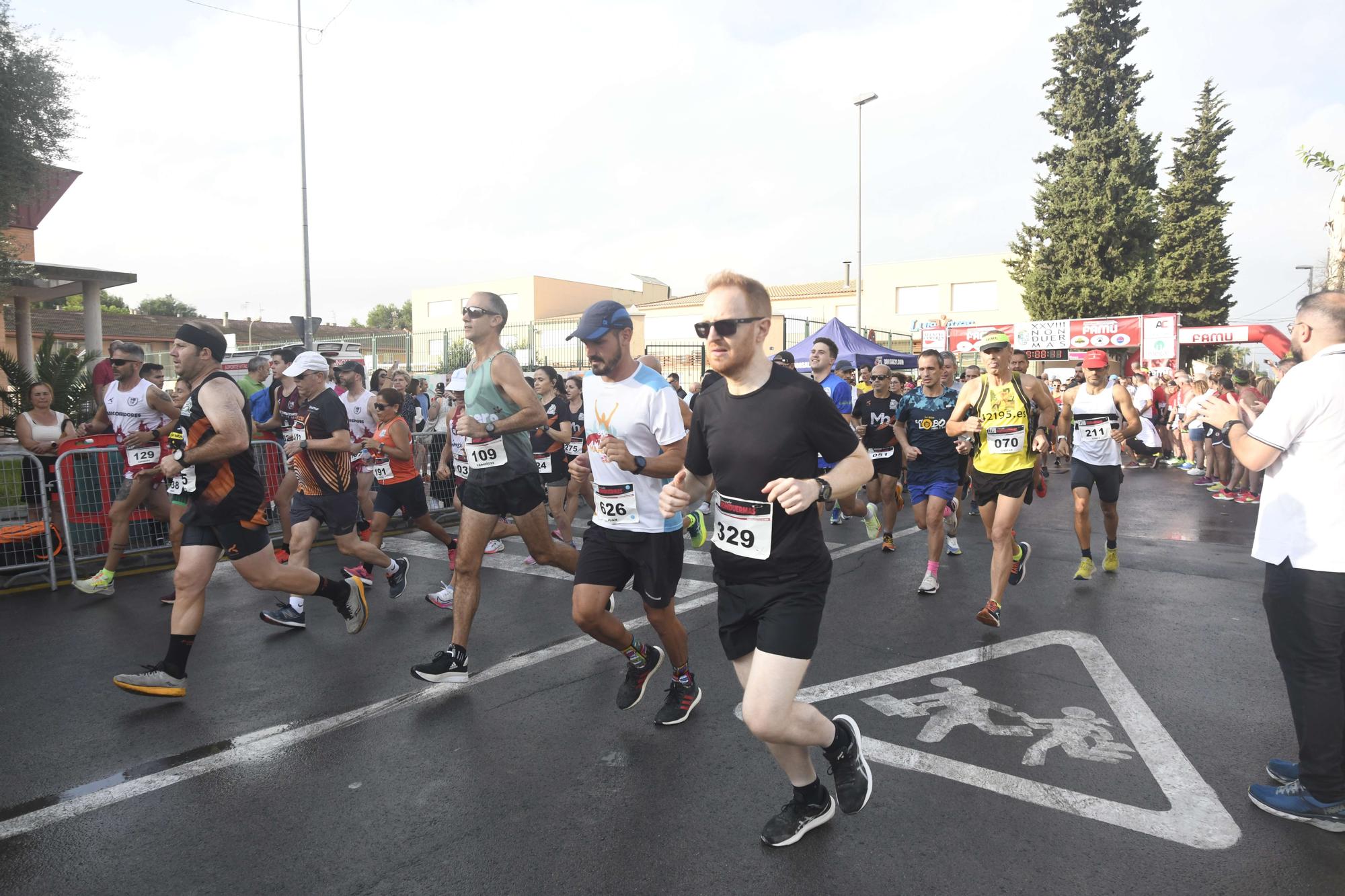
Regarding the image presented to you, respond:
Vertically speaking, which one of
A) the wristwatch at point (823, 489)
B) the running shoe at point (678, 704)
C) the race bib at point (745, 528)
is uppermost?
the wristwatch at point (823, 489)

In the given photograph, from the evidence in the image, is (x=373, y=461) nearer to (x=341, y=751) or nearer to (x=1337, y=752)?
(x=341, y=751)

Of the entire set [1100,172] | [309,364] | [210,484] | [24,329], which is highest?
[1100,172]

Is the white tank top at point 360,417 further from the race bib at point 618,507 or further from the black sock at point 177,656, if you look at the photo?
the race bib at point 618,507

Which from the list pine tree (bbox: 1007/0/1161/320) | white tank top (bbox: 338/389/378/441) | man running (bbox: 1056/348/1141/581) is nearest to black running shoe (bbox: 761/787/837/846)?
man running (bbox: 1056/348/1141/581)

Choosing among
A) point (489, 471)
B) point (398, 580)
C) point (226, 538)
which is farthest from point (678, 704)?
point (398, 580)

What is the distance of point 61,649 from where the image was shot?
5492 mm

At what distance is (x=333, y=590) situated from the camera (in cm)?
535

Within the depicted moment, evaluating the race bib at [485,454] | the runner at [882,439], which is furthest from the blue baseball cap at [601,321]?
the runner at [882,439]

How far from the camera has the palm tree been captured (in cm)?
1096

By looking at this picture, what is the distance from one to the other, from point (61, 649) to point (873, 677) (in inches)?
208

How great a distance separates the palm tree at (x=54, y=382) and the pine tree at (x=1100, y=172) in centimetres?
3674

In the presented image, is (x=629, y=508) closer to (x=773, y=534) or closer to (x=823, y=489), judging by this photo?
(x=773, y=534)

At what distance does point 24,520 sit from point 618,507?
6792 mm

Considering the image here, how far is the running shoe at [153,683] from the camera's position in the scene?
4375 millimetres
